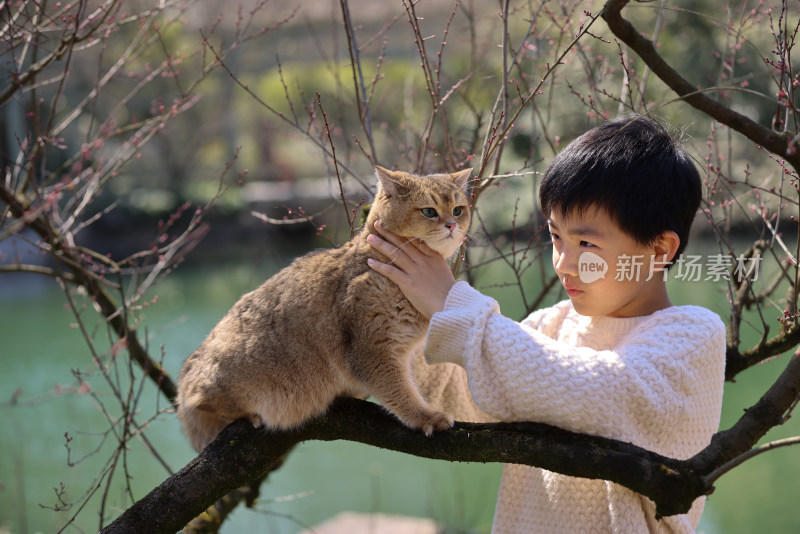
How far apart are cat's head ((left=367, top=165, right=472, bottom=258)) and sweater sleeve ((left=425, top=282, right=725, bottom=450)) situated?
377 mm

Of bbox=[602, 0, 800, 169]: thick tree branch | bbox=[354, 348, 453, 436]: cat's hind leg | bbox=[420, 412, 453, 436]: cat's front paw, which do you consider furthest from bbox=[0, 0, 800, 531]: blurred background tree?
bbox=[420, 412, 453, 436]: cat's front paw

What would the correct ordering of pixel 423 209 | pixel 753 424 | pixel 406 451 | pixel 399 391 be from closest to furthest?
pixel 753 424, pixel 406 451, pixel 399 391, pixel 423 209

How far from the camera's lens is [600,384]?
1369 millimetres

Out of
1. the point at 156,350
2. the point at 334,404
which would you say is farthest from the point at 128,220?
the point at 334,404

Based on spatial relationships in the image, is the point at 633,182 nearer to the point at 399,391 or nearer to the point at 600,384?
the point at 600,384

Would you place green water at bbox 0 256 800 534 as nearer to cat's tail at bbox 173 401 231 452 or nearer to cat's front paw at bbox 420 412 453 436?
cat's tail at bbox 173 401 231 452

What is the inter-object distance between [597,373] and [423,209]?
676 millimetres

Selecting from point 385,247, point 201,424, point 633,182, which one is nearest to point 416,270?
point 385,247

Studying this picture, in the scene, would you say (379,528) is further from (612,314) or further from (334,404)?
(612,314)

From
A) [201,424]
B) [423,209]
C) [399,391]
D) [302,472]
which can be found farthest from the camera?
[302,472]

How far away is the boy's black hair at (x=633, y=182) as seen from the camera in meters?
1.51

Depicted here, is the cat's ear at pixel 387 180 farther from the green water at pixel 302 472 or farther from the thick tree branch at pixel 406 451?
the green water at pixel 302 472

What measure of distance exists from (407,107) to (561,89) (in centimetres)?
479

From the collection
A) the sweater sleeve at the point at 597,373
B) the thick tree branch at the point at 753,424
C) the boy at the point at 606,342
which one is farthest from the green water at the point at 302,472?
the thick tree branch at the point at 753,424
